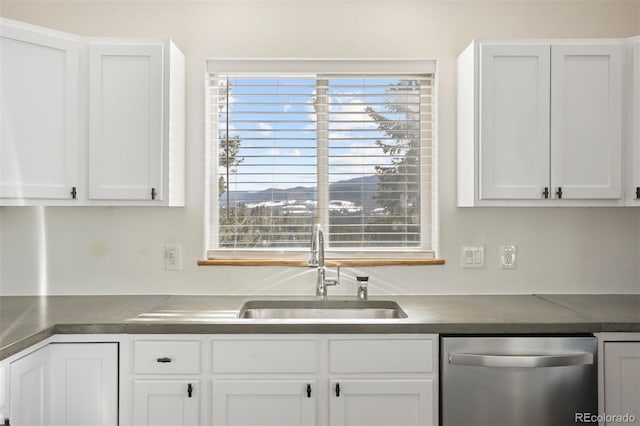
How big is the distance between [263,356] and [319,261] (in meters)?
0.60

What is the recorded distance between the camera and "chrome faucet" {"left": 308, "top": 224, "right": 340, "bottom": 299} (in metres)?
2.37

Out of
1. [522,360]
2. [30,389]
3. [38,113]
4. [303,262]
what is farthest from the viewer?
[303,262]

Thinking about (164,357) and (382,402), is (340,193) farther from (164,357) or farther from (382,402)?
(164,357)

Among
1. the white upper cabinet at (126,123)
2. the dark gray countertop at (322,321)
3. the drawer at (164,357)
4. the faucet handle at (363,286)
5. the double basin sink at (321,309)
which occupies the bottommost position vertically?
the drawer at (164,357)

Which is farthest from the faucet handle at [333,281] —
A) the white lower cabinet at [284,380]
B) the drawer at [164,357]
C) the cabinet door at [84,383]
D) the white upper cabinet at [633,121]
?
the white upper cabinet at [633,121]

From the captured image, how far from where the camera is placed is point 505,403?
191cm

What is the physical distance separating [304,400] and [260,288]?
0.79 m

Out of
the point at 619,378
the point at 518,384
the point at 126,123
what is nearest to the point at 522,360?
the point at 518,384

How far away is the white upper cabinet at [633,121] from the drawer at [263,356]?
1.62m

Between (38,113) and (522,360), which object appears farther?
(38,113)

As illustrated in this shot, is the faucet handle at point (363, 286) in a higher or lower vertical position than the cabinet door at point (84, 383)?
higher

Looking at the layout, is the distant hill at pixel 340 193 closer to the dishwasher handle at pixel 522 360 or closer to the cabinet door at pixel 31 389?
the dishwasher handle at pixel 522 360

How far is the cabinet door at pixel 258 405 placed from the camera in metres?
1.93

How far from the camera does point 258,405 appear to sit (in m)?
1.93
